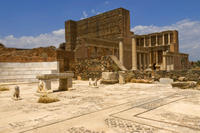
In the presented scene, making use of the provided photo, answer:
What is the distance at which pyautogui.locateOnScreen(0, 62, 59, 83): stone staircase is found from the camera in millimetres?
14408

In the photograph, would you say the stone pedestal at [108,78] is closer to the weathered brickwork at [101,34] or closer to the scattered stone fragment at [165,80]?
the scattered stone fragment at [165,80]

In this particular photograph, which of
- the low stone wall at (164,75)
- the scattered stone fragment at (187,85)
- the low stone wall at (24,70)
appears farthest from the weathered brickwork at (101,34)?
the scattered stone fragment at (187,85)

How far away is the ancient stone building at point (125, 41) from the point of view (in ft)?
94.6

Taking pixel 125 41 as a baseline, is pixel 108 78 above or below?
below

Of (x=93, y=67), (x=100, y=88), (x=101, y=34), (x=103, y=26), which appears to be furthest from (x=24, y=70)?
(x=101, y=34)

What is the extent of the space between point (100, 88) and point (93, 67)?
20.6 feet

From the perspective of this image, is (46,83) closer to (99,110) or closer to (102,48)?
(99,110)

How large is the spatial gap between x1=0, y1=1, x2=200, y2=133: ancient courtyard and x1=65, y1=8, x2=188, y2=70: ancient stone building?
0.64ft

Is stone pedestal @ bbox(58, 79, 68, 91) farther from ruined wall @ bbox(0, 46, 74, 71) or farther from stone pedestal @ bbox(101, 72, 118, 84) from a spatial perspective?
ruined wall @ bbox(0, 46, 74, 71)

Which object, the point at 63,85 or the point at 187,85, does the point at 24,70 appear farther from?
the point at 187,85

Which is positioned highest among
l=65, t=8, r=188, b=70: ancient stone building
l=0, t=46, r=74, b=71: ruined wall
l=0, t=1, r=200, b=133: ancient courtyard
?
l=65, t=8, r=188, b=70: ancient stone building

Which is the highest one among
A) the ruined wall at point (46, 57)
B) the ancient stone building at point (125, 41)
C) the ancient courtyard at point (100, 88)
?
the ancient stone building at point (125, 41)

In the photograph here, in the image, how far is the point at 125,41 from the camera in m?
34.1

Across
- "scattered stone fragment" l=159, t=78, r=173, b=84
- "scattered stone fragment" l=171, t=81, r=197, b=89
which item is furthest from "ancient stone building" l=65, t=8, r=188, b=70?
"scattered stone fragment" l=171, t=81, r=197, b=89
